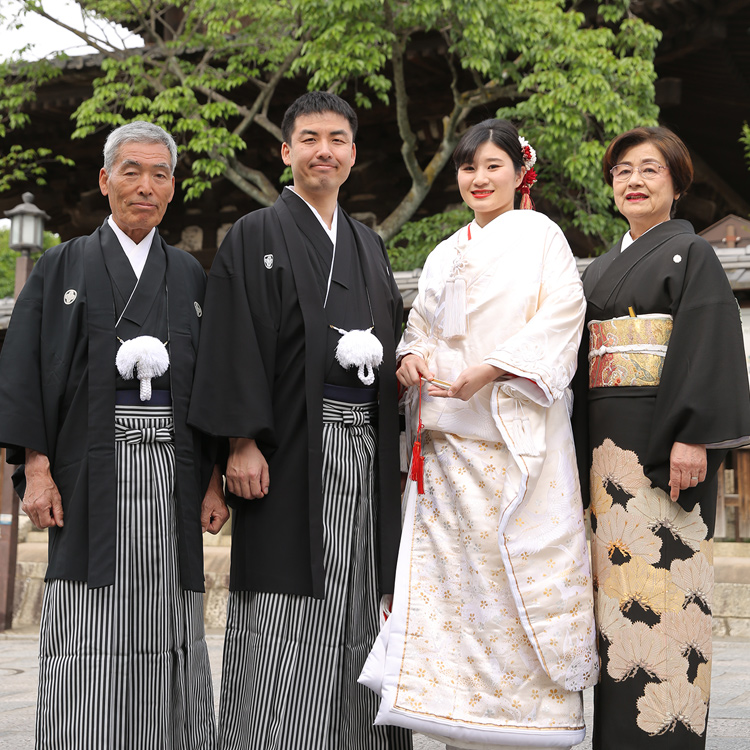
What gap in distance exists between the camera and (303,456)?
2.78 m

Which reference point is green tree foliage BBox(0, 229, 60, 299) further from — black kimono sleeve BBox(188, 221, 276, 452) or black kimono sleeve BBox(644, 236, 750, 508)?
black kimono sleeve BBox(644, 236, 750, 508)

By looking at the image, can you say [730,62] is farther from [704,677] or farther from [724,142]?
[704,677]

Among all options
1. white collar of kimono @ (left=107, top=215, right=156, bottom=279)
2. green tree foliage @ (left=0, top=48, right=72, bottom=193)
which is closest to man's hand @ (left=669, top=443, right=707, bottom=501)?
white collar of kimono @ (left=107, top=215, right=156, bottom=279)

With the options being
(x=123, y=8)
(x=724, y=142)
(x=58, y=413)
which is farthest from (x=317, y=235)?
(x=724, y=142)

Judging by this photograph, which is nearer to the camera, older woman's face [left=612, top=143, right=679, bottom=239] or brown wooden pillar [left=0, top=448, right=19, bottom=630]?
older woman's face [left=612, top=143, right=679, bottom=239]

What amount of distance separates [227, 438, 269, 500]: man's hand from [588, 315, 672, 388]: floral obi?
1.12 metres

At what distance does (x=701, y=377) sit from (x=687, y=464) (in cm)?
27

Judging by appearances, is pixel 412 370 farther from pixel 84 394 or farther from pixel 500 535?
Answer: pixel 84 394

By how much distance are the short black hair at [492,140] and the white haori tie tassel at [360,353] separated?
69cm

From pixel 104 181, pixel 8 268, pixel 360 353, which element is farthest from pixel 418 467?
pixel 8 268

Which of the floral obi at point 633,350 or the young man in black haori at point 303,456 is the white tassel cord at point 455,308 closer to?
the young man in black haori at point 303,456

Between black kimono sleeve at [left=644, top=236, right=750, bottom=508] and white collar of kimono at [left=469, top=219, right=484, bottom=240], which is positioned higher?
white collar of kimono at [left=469, top=219, right=484, bottom=240]

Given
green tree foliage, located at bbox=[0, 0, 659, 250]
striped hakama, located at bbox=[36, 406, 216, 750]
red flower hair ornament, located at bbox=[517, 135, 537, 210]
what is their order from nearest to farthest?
1. striped hakama, located at bbox=[36, 406, 216, 750]
2. red flower hair ornament, located at bbox=[517, 135, 537, 210]
3. green tree foliage, located at bbox=[0, 0, 659, 250]

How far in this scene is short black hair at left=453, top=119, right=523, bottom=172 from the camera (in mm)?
2941
